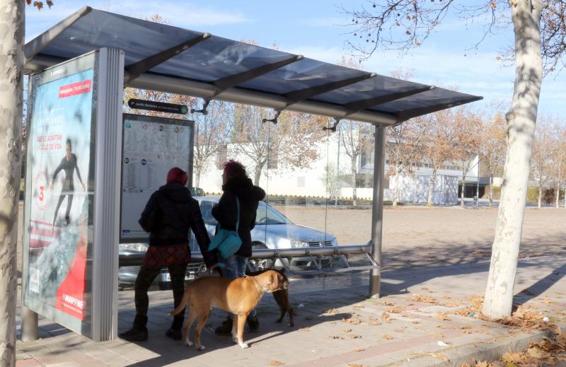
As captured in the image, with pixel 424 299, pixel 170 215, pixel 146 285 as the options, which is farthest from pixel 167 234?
pixel 424 299

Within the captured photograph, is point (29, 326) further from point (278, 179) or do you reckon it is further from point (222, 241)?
point (278, 179)

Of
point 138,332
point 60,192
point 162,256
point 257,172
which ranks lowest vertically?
point 138,332

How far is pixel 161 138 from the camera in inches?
294

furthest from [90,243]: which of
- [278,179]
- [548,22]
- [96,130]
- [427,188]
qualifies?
[427,188]

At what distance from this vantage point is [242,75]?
712cm

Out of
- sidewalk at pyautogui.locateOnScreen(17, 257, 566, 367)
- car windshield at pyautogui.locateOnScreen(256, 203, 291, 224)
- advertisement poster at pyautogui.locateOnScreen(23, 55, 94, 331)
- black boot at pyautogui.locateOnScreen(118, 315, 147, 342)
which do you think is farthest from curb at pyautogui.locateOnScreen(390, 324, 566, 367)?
car windshield at pyautogui.locateOnScreen(256, 203, 291, 224)

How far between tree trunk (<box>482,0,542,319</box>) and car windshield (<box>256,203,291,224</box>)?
283 centimetres

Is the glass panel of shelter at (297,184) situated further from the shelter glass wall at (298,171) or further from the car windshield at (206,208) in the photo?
the car windshield at (206,208)

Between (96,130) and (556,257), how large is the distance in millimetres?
15343

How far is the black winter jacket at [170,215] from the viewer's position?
6.02 metres

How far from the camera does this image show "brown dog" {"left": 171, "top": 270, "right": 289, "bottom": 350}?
6074mm

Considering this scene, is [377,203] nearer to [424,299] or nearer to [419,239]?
[424,299]

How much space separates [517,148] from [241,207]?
3498 mm

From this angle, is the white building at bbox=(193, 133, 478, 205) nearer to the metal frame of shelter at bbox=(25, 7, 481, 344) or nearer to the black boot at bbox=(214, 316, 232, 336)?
the metal frame of shelter at bbox=(25, 7, 481, 344)
